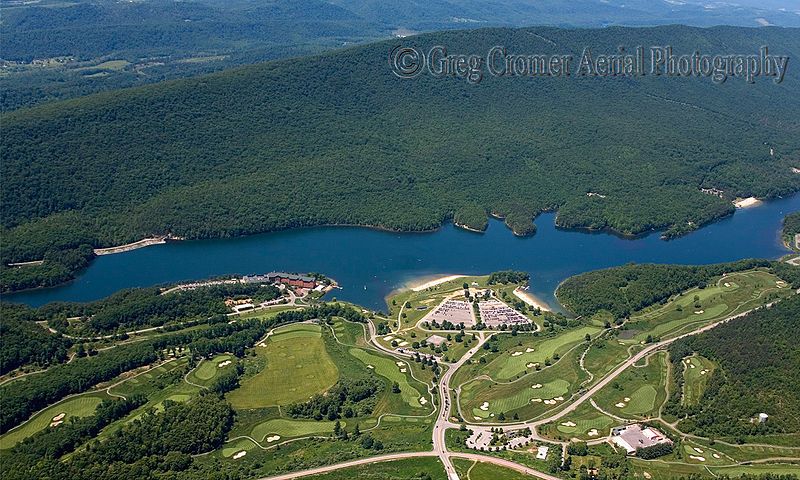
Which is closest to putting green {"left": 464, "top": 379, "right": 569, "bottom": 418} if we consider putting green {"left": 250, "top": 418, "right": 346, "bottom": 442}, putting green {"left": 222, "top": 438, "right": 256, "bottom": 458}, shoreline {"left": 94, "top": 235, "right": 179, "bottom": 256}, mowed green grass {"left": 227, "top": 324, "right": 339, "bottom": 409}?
putting green {"left": 250, "top": 418, "right": 346, "bottom": 442}

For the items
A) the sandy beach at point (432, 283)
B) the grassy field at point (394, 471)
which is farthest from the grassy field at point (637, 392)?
the sandy beach at point (432, 283)

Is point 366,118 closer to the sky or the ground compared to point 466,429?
closer to the sky

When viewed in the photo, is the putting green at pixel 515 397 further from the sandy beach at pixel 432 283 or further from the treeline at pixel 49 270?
the treeline at pixel 49 270

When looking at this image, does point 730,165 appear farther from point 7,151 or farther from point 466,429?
point 7,151

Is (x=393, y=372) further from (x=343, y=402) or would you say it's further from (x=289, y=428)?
(x=289, y=428)

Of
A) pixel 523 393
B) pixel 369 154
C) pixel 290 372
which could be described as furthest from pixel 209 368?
pixel 369 154

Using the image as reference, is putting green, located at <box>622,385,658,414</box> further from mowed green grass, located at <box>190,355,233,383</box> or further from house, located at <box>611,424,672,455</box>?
mowed green grass, located at <box>190,355,233,383</box>

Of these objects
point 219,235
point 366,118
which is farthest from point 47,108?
point 366,118
